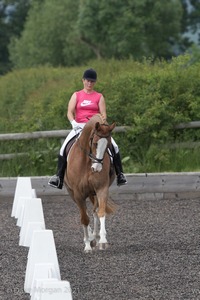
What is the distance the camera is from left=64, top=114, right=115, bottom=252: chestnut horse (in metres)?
13.3

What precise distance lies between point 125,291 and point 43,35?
6892 cm

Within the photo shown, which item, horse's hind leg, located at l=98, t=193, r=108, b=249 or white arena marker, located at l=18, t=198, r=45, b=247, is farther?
white arena marker, located at l=18, t=198, r=45, b=247

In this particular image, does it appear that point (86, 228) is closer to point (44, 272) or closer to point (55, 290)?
point (44, 272)

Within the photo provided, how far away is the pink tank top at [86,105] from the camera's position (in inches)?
563

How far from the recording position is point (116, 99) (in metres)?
21.3

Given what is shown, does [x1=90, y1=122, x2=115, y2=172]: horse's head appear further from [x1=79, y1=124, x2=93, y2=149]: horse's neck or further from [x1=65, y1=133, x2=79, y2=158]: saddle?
[x1=65, y1=133, x2=79, y2=158]: saddle

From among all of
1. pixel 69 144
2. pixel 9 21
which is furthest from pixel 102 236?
pixel 9 21

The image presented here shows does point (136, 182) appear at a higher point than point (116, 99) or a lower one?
lower

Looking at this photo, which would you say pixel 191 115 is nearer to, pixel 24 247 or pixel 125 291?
pixel 24 247

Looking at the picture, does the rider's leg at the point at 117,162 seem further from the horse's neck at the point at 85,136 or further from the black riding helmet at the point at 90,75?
the black riding helmet at the point at 90,75

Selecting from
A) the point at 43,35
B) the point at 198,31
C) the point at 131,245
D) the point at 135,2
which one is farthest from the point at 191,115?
the point at 198,31

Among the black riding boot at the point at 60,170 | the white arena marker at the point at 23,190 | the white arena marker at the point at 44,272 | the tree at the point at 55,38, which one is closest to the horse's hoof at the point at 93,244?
the black riding boot at the point at 60,170

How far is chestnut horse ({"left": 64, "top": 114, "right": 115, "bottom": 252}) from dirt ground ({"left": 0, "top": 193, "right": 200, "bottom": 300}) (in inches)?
11.5

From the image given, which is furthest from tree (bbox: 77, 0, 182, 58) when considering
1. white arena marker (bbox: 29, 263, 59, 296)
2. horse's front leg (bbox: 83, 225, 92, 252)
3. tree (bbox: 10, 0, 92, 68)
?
white arena marker (bbox: 29, 263, 59, 296)
